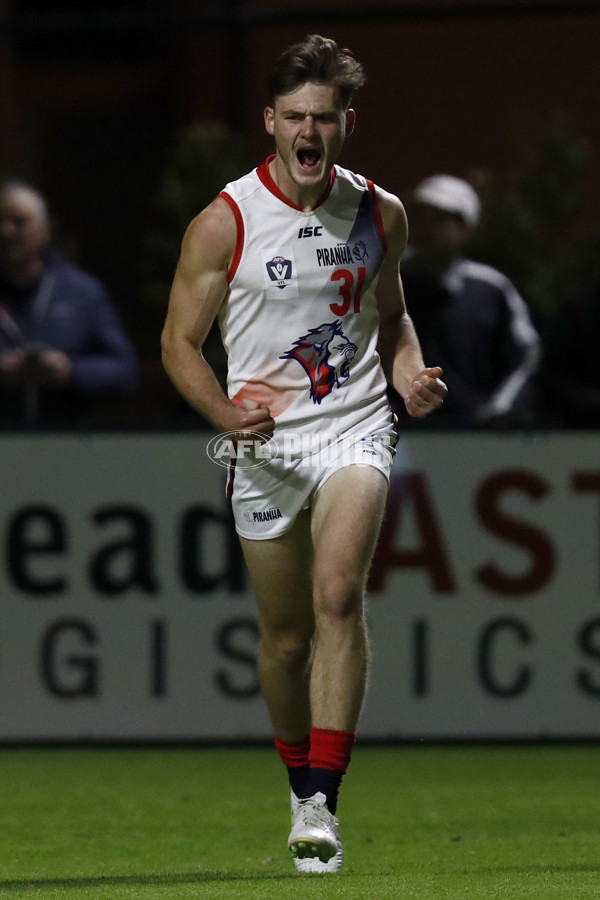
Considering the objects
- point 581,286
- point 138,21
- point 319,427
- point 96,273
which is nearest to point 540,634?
point 581,286

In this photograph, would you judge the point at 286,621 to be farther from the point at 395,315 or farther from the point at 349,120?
the point at 349,120

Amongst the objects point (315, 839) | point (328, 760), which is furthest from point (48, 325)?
point (315, 839)

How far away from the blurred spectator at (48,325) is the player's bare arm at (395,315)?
10.7ft

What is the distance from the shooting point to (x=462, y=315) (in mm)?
8945

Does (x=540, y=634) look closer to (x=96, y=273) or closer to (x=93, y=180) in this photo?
(x=96, y=273)

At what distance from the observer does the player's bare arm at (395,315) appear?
5578 millimetres

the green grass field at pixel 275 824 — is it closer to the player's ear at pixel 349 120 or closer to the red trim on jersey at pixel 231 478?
the red trim on jersey at pixel 231 478

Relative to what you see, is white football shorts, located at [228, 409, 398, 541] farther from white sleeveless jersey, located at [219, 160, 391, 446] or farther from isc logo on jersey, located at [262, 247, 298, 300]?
isc logo on jersey, located at [262, 247, 298, 300]

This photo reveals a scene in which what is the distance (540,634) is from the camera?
27.7ft

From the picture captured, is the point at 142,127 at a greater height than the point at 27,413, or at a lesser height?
greater

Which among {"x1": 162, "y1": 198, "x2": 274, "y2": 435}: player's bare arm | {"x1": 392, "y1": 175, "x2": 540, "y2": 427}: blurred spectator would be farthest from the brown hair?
{"x1": 392, "y1": 175, "x2": 540, "y2": 427}: blurred spectator

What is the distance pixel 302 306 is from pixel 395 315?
41cm

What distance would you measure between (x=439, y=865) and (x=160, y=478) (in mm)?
3515

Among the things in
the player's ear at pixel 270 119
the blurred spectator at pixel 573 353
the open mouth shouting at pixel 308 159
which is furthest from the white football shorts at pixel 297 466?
the blurred spectator at pixel 573 353
